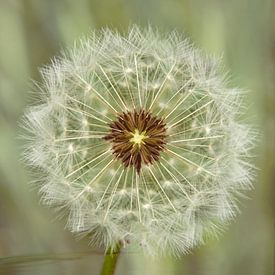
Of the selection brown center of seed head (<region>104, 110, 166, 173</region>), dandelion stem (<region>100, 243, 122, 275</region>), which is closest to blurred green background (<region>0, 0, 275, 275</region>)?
dandelion stem (<region>100, 243, 122, 275</region>)

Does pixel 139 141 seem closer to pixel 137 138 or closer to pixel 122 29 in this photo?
pixel 137 138

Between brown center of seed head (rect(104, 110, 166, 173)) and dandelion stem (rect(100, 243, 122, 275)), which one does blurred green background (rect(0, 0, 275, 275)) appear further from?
brown center of seed head (rect(104, 110, 166, 173))

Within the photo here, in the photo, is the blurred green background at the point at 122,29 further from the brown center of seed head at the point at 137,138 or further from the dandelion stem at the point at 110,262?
the brown center of seed head at the point at 137,138

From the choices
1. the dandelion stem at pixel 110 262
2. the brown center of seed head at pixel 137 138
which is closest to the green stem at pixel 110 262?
the dandelion stem at pixel 110 262

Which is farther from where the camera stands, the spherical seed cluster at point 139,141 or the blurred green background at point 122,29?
the blurred green background at point 122,29

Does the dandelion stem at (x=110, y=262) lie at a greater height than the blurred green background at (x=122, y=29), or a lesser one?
lesser

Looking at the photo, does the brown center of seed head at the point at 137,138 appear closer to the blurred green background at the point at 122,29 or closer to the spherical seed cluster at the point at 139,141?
the spherical seed cluster at the point at 139,141
